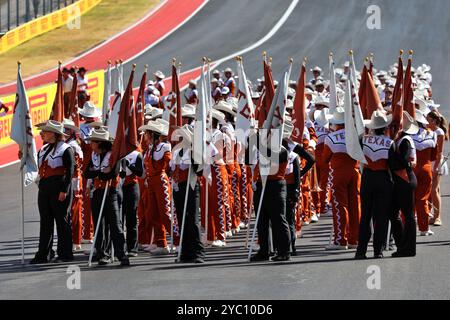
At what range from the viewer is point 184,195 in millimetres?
16109

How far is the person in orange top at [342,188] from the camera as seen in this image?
1677 centimetres

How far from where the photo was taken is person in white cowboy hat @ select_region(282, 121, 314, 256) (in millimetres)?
16188

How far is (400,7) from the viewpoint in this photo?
183 ft

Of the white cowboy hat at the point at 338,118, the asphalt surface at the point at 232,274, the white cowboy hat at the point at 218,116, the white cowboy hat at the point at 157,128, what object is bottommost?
the asphalt surface at the point at 232,274

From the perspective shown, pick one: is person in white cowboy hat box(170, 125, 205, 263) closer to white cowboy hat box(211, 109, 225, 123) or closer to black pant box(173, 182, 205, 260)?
black pant box(173, 182, 205, 260)

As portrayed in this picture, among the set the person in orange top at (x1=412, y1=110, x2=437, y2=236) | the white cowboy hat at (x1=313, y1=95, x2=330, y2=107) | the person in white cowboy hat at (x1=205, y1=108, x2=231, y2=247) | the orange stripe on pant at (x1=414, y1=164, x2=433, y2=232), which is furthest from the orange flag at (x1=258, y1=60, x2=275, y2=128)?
the white cowboy hat at (x1=313, y1=95, x2=330, y2=107)

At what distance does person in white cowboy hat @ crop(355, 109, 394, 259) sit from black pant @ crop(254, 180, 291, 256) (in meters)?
1.01

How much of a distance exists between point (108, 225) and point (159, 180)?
1354mm

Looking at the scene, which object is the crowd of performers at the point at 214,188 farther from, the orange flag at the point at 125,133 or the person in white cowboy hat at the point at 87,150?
the orange flag at the point at 125,133

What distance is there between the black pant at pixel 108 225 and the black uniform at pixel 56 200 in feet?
1.67

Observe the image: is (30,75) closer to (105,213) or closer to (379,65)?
(379,65)

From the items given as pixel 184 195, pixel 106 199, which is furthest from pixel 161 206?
pixel 106 199

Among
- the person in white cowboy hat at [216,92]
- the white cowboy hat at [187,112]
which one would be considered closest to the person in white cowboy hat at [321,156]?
the white cowboy hat at [187,112]

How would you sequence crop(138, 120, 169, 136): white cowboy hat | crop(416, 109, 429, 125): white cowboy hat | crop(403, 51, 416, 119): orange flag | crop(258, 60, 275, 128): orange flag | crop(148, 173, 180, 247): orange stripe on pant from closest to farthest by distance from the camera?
crop(258, 60, 275, 128): orange flag < crop(138, 120, 169, 136): white cowboy hat < crop(148, 173, 180, 247): orange stripe on pant < crop(403, 51, 416, 119): orange flag < crop(416, 109, 429, 125): white cowboy hat
